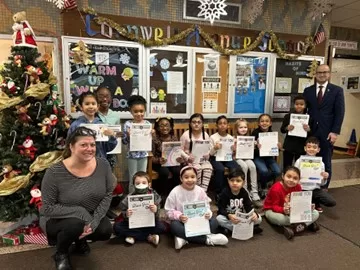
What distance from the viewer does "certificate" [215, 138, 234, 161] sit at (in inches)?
127

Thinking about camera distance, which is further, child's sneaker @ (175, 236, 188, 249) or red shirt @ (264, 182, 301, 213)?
red shirt @ (264, 182, 301, 213)

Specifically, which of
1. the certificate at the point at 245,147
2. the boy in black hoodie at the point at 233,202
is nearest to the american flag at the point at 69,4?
the certificate at the point at 245,147

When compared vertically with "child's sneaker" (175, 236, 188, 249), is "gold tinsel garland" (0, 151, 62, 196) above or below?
above

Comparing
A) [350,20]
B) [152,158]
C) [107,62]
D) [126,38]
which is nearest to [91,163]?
[152,158]

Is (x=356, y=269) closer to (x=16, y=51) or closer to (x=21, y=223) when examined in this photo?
(x=21, y=223)

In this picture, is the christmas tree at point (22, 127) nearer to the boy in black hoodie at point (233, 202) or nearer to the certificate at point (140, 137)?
the certificate at point (140, 137)

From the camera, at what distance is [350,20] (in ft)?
16.8

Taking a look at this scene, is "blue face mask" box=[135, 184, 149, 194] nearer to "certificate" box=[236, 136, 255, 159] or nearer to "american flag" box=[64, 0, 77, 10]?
"certificate" box=[236, 136, 255, 159]

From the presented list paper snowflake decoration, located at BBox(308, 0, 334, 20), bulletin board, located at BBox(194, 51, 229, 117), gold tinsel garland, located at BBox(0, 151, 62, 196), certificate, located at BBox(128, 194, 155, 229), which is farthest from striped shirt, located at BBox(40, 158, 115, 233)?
paper snowflake decoration, located at BBox(308, 0, 334, 20)

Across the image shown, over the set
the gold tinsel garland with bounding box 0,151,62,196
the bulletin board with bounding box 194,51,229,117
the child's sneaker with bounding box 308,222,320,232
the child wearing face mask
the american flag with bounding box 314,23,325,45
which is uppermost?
the american flag with bounding box 314,23,325,45

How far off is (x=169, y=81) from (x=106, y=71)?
803 millimetres

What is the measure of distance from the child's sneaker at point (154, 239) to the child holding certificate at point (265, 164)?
1541 mm

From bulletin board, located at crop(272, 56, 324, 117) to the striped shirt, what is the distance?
10.1ft

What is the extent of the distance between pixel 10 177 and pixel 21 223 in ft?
1.58
